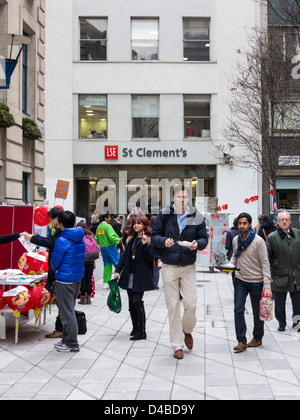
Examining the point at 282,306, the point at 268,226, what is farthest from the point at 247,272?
the point at 268,226

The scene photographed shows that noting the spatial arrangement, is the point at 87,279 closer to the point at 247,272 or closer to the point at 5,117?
the point at 5,117

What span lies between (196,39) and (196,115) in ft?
12.2

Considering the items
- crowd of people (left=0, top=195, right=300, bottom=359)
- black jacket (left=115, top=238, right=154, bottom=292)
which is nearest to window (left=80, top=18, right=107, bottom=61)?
black jacket (left=115, top=238, right=154, bottom=292)

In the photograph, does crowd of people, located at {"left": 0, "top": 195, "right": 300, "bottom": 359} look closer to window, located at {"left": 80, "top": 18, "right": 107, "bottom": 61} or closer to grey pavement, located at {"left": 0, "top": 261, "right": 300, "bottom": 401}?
grey pavement, located at {"left": 0, "top": 261, "right": 300, "bottom": 401}

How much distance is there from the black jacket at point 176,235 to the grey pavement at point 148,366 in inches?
50.2

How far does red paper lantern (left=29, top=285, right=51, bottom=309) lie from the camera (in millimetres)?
7927

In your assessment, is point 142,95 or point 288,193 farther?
point 142,95

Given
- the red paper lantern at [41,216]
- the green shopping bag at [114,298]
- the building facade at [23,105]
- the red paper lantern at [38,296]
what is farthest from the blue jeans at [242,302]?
the building facade at [23,105]

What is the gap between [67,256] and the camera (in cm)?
724

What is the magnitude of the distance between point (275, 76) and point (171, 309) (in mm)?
12055

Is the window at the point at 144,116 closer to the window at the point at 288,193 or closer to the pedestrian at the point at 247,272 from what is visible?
the window at the point at 288,193
